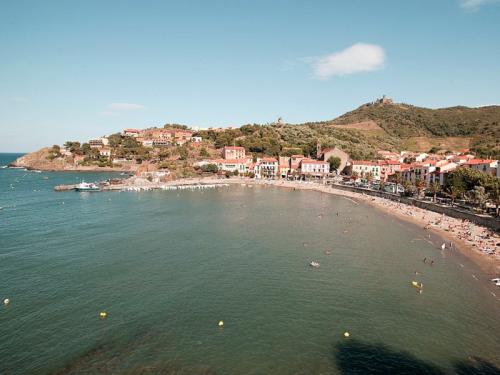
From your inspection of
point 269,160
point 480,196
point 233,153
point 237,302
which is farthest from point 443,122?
point 237,302

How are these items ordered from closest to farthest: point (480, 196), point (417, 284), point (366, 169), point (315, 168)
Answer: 1. point (417, 284)
2. point (480, 196)
3. point (366, 169)
4. point (315, 168)

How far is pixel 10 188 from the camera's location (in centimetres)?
8262

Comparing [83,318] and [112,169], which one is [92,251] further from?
[112,169]

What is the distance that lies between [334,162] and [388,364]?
9094 cm

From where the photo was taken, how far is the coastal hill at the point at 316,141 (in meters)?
124

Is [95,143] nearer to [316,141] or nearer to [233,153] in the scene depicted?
[233,153]

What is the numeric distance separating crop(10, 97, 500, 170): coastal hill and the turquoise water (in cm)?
7649

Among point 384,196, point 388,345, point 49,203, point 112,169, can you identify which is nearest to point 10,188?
point 49,203

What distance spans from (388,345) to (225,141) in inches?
4723

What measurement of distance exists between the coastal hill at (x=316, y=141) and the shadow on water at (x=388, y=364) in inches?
3835

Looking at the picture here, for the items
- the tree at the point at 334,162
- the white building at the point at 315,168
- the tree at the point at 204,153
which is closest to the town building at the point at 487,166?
the tree at the point at 334,162

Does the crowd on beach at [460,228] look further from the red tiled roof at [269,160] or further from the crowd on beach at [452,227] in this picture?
the red tiled roof at [269,160]

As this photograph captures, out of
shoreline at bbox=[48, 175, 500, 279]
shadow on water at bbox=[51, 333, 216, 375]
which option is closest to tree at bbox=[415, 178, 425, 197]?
shoreline at bbox=[48, 175, 500, 279]

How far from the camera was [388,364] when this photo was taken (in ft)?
57.3
